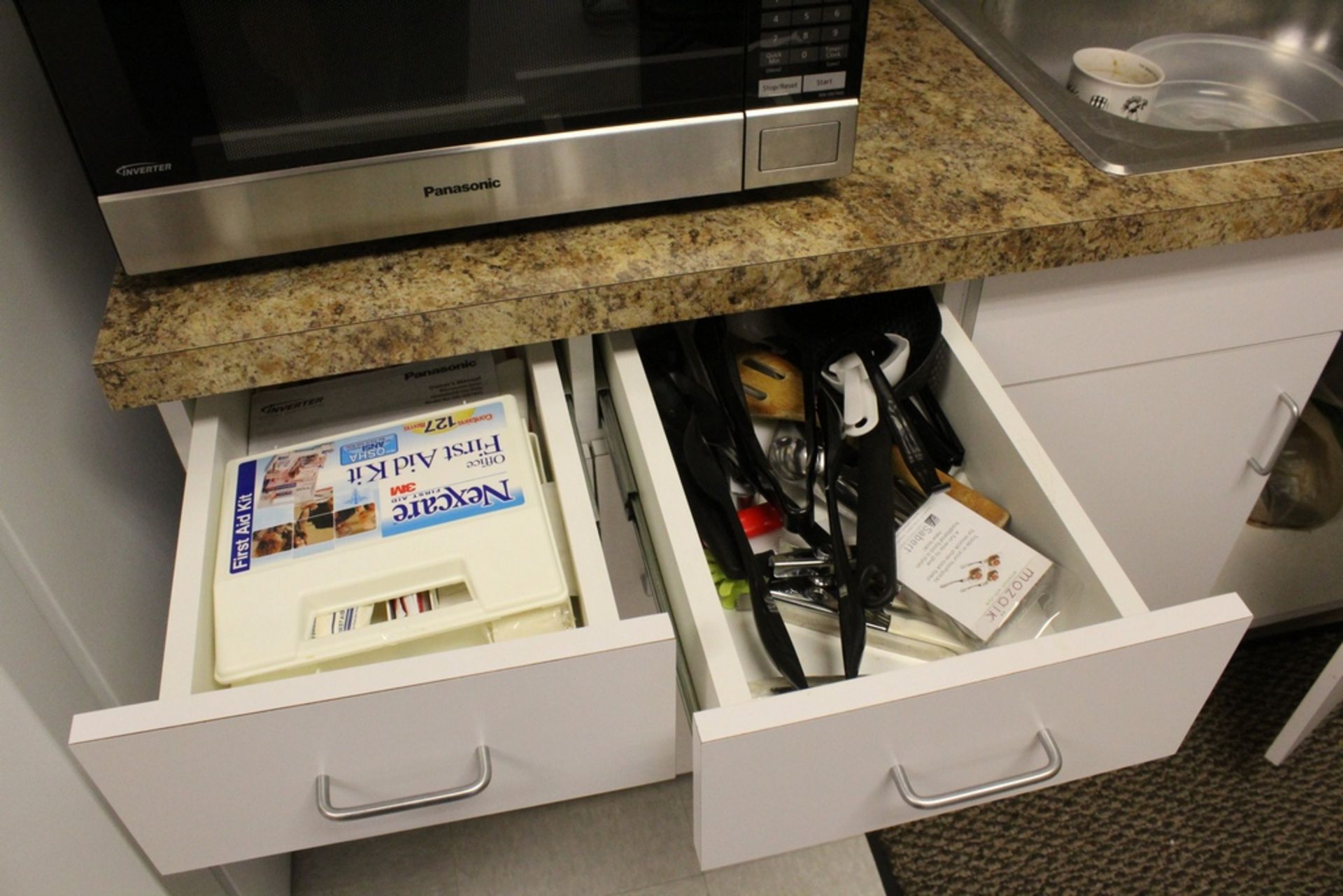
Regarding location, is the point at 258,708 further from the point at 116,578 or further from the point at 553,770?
the point at 116,578

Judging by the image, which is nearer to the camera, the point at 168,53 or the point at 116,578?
the point at 168,53

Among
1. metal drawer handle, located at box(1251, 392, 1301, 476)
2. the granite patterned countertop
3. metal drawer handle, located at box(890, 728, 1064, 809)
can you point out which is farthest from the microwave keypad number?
metal drawer handle, located at box(1251, 392, 1301, 476)

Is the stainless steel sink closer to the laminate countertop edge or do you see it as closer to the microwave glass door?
the laminate countertop edge

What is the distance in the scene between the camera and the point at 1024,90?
0.92 m

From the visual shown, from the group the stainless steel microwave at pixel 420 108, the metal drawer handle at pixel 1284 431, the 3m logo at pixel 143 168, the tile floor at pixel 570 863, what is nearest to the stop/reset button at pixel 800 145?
the stainless steel microwave at pixel 420 108

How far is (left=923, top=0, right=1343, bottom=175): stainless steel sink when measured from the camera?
0.84m

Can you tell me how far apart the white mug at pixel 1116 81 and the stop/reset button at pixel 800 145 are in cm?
37

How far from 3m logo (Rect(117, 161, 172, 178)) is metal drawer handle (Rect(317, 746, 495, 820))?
40cm

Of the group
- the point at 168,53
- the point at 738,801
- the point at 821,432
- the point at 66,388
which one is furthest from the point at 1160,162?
the point at 66,388

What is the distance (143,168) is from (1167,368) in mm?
869

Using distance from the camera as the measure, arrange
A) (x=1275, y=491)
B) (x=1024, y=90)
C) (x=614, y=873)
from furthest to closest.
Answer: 1. (x=1275, y=491)
2. (x=614, y=873)
3. (x=1024, y=90)

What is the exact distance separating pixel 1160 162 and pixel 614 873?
3.09 ft

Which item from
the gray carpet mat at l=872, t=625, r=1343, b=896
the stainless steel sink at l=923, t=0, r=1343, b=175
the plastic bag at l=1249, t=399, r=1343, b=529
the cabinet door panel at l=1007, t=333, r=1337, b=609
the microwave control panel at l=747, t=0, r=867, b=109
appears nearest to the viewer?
the microwave control panel at l=747, t=0, r=867, b=109

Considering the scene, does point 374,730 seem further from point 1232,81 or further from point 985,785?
point 1232,81
